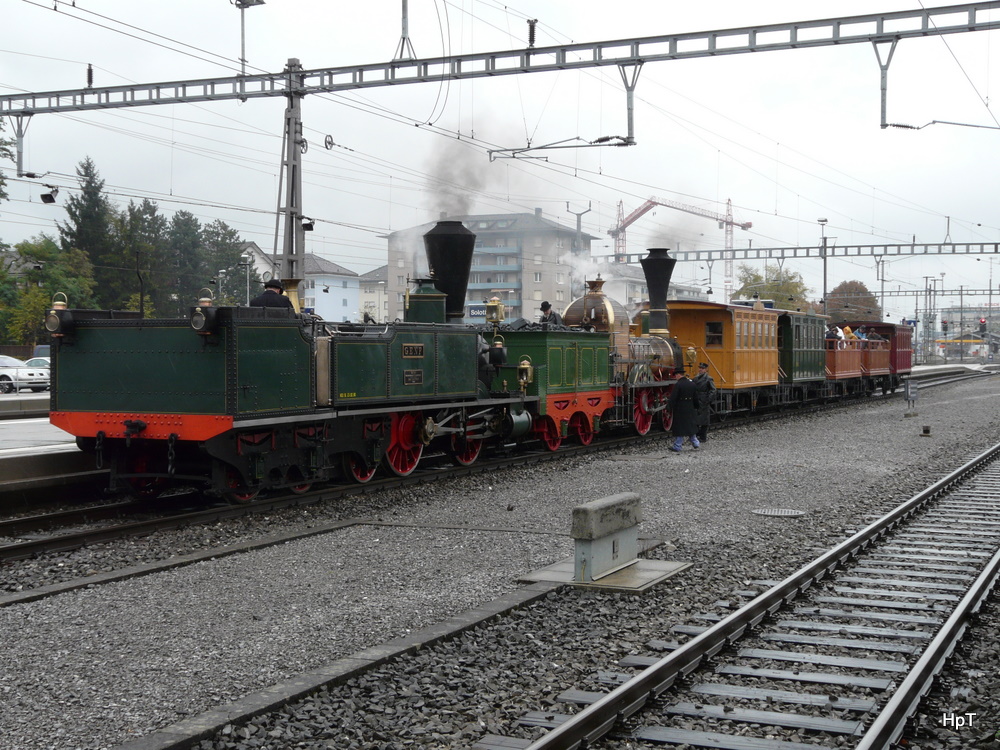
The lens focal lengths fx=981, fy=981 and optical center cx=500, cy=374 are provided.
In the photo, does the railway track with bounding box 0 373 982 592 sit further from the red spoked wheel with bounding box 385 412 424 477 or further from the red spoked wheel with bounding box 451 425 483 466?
the red spoked wheel with bounding box 451 425 483 466

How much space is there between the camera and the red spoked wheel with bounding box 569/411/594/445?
18.4m

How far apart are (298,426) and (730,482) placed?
19.6 ft

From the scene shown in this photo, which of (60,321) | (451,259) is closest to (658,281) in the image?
(451,259)

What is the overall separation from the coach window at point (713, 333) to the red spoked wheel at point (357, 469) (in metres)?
13.2

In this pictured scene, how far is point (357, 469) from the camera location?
12.8m

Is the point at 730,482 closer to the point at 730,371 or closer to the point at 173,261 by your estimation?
the point at 730,371

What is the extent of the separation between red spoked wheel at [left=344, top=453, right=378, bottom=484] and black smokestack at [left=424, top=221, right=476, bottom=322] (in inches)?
125

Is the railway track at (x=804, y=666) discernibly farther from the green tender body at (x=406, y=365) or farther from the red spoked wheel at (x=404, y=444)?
the red spoked wheel at (x=404, y=444)

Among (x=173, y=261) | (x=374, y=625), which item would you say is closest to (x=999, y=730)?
(x=374, y=625)

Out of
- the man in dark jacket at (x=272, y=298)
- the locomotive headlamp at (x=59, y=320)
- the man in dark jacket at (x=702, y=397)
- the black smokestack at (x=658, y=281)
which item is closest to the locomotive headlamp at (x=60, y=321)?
the locomotive headlamp at (x=59, y=320)

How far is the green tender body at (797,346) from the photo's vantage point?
94.0ft

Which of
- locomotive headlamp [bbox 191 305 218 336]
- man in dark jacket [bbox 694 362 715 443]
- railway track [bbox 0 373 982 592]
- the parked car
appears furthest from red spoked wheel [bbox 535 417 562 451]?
the parked car

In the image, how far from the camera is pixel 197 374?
33.8 feet

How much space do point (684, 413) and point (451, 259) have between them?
5610mm
